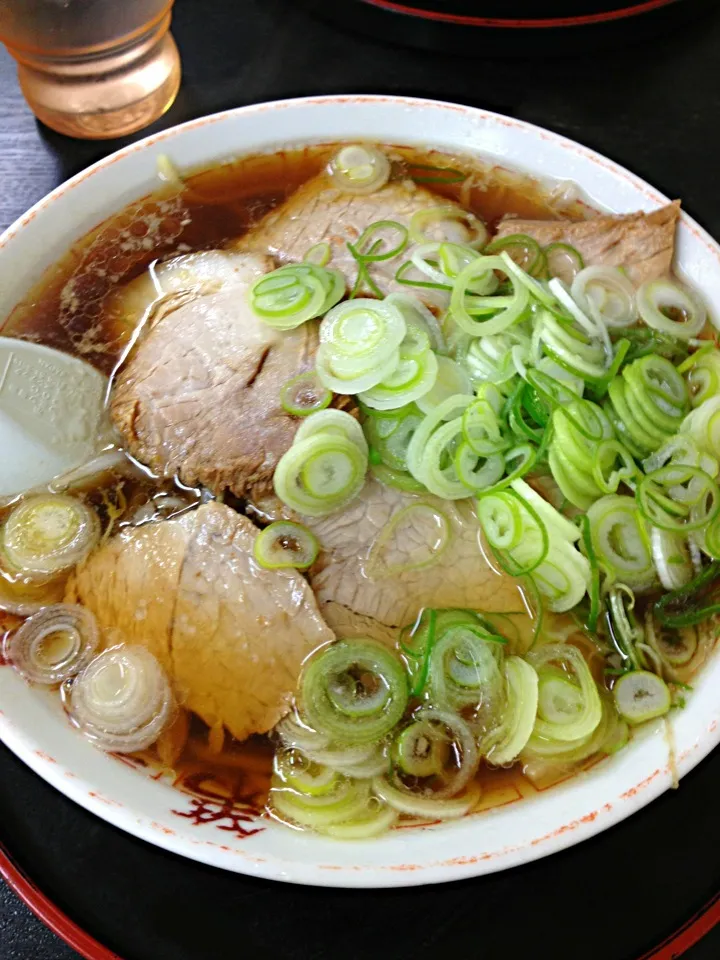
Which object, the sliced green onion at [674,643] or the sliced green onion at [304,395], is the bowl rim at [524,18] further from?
the sliced green onion at [674,643]

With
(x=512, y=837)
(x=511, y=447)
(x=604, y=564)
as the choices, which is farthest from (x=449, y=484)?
(x=512, y=837)

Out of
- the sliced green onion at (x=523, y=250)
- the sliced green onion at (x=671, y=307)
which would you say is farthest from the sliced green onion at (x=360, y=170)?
the sliced green onion at (x=671, y=307)

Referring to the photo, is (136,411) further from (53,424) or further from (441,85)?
(441,85)

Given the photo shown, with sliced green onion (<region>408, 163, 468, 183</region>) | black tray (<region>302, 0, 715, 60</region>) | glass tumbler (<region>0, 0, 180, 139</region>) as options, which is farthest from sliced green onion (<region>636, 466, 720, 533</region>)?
glass tumbler (<region>0, 0, 180, 139</region>)

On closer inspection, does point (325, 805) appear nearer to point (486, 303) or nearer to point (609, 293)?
point (486, 303)

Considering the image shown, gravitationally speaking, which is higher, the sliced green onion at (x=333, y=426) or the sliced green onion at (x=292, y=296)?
the sliced green onion at (x=292, y=296)

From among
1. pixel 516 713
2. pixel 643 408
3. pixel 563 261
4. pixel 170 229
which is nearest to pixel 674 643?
pixel 516 713
